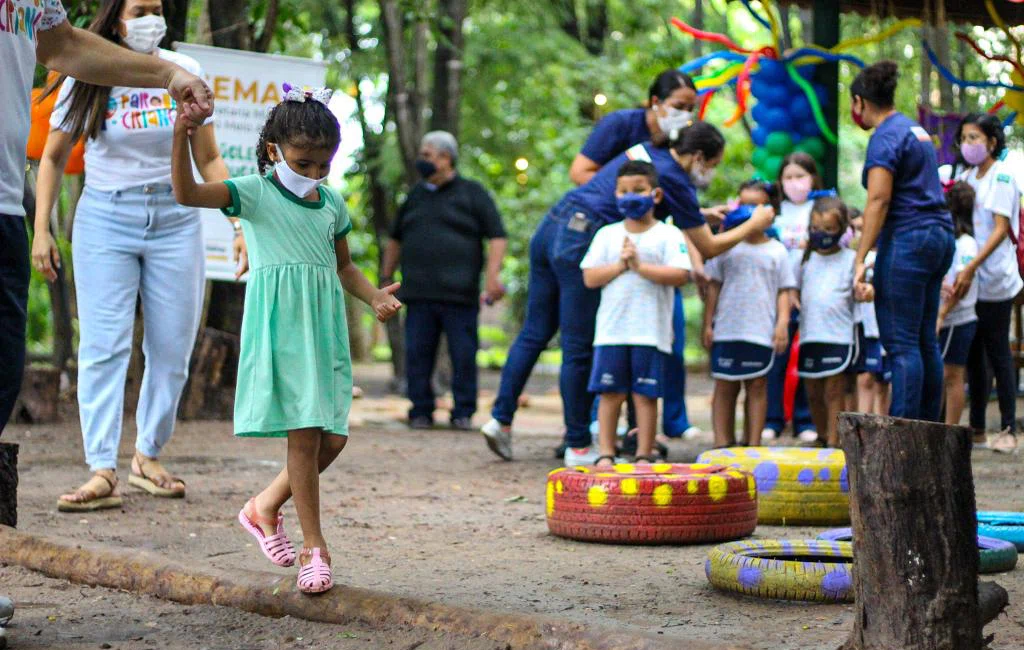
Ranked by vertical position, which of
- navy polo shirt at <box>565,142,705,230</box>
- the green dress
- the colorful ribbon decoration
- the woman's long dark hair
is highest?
the colorful ribbon decoration

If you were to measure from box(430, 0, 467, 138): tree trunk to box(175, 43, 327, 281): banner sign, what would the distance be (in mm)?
3783

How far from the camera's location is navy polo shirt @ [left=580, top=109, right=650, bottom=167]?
7473 millimetres

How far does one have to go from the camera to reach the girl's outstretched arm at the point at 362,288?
3.80 metres

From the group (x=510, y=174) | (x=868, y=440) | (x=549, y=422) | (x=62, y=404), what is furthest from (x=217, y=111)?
(x=510, y=174)

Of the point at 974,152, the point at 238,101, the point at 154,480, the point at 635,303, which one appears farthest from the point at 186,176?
the point at 238,101

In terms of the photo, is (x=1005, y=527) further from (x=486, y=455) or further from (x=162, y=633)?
(x=486, y=455)

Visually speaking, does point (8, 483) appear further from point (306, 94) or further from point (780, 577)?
point (780, 577)

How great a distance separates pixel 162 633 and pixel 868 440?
6.10ft

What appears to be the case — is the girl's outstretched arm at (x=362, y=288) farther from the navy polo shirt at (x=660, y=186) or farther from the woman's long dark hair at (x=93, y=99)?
the navy polo shirt at (x=660, y=186)

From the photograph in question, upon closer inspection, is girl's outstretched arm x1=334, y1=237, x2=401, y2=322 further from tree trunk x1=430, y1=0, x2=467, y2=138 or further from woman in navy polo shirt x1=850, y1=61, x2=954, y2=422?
tree trunk x1=430, y1=0, x2=467, y2=138

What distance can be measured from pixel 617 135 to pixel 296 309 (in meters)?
4.06

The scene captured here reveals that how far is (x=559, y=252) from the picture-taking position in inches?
283

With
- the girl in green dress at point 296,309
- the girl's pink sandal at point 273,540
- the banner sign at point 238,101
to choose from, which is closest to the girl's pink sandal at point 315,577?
the girl in green dress at point 296,309

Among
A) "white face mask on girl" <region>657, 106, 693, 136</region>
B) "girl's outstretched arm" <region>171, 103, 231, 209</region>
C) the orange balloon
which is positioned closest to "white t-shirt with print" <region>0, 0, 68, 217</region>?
"girl's outstretched arm" <region>171, 103, 231, 209</region>
